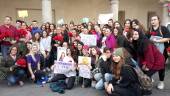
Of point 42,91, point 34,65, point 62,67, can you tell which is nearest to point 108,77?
point 62,67

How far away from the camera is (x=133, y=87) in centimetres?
605

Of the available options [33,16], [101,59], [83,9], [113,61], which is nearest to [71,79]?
[101,59]

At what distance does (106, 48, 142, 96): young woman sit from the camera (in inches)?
234

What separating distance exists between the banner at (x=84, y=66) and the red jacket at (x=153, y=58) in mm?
1349

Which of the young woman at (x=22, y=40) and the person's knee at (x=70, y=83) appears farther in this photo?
the young woman at (x=22, y=40)

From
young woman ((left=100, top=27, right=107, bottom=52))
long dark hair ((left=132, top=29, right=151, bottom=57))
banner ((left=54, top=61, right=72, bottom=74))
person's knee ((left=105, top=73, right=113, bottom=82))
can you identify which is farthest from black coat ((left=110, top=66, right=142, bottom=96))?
young woman ((left=100, top=27, right=107, bottom=52))

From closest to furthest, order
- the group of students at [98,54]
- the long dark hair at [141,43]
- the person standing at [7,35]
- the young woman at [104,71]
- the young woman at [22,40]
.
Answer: the group of students at [98,54], the long dark hair at [141,43], the young woman at [104,71], the person standing at [7,35], the young woman at [22,40]

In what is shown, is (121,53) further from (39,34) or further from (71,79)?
(39,34)

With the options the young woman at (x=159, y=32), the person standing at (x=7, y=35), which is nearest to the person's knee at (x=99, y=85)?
the young woman at (x=159, y=32)

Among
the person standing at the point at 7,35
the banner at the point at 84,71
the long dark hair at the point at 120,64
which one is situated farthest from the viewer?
the person standing at the point at 7,35

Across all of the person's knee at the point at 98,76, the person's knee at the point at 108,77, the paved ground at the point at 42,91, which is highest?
the person's knee at the point at 108,77

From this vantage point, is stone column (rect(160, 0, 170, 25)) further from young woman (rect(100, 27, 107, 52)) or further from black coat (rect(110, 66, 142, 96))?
black coat (rect(110, 66, 142, 96))

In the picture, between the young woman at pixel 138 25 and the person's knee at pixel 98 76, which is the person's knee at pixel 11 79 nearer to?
the person's knee at pixel 98 76

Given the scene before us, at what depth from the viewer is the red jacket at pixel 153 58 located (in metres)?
6.68
